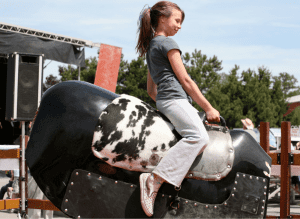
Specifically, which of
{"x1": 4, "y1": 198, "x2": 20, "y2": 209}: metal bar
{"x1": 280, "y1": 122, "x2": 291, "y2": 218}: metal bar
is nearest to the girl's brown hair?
{"x1": 280, "y1": 122, "x2": 291, "y2": 218}: metal bar

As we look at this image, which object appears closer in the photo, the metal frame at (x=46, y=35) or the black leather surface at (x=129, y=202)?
the black leather surface at (x=129, y=202)

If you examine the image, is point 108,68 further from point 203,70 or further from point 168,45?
point 203,70

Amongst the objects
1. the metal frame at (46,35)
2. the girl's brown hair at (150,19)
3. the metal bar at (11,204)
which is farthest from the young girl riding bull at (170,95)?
the metal frame at (46,35)

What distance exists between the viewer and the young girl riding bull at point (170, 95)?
2230 mm

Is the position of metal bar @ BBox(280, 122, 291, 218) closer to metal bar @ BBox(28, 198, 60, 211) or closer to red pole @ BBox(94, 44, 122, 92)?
metal bar @ BBox(28, 198, 60, 211)

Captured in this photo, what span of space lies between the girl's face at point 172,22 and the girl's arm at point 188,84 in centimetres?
25

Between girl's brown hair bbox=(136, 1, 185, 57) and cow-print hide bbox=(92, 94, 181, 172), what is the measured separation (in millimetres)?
586

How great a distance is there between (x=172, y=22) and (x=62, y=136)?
44.6 inches

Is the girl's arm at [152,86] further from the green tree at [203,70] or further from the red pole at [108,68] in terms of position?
the green tree at [203,70]

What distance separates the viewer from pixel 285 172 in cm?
369

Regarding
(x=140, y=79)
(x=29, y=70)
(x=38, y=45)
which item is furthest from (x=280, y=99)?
(x=29, y=70)

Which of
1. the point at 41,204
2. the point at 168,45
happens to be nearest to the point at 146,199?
the point at 168,45

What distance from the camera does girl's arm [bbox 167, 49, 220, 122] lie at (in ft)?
7.73

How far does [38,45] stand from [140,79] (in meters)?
19.0
